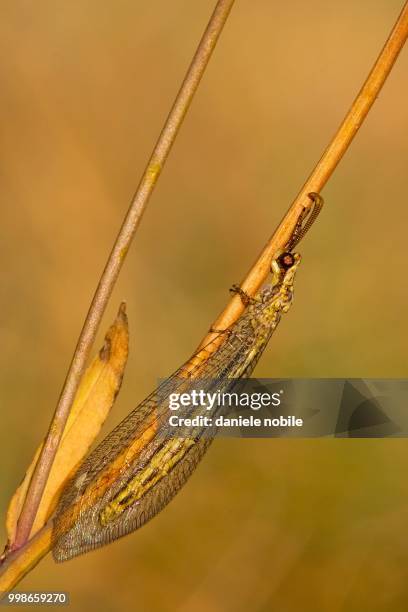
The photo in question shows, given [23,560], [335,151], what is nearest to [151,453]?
[23,560]

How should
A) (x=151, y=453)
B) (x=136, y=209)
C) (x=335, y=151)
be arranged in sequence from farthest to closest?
(x=151, y=453)
(x=335, y=151)
(x=136, y=209)

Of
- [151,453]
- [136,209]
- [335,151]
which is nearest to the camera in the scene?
[136,209]

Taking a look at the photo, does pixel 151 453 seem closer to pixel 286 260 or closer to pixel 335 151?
pixel 286 260

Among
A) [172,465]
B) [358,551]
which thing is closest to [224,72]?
[172,465]

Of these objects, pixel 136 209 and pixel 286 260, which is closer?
pixel 136 209

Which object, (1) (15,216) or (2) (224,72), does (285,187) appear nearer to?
(2) (224,72)

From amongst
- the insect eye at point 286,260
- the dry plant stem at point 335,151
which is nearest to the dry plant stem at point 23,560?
the dry plant stem at point 335,151

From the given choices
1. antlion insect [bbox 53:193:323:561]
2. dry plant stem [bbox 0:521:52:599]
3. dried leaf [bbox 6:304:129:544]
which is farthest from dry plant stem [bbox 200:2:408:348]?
dry plant stem [bbox 0:521:52:599]
